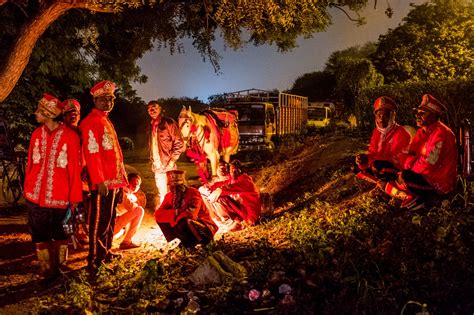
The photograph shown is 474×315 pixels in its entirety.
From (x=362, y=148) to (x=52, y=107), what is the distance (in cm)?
782

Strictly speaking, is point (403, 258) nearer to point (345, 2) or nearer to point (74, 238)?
point (74, 238)

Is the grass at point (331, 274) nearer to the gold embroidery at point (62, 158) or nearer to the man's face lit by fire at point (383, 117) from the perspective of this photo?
the man's face lit by fire at point (383, 117)

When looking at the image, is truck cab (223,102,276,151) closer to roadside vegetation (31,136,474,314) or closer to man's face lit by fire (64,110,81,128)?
man's face lit by fire (64,110,81,128)

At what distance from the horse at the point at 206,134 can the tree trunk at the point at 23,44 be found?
2805 mm

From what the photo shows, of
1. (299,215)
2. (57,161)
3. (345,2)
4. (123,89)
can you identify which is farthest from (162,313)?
(123,89)

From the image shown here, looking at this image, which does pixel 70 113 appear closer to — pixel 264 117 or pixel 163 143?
pixel 163 143

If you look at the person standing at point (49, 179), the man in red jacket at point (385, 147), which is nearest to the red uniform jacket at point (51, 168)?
the person standing at point (49, 179)

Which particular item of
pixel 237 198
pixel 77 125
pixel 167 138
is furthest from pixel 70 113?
pixel 237 198

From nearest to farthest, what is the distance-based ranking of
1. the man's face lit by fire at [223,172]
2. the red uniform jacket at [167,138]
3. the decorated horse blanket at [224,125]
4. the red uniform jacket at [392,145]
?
the red uniform jacket at [392,145], the man's face lit by fire at [223,172], the red uniform jacket at [167,138], the decorated horse blanket at [224,125]

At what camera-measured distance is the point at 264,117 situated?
2108 cm

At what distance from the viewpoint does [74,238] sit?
721 centimetres

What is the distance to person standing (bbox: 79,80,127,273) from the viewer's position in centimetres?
593

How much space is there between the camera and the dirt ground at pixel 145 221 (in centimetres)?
565

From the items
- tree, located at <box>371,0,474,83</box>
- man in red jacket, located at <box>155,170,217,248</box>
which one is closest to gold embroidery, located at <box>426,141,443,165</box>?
man in red jacket, located at <box>155,170,217,248</box>
